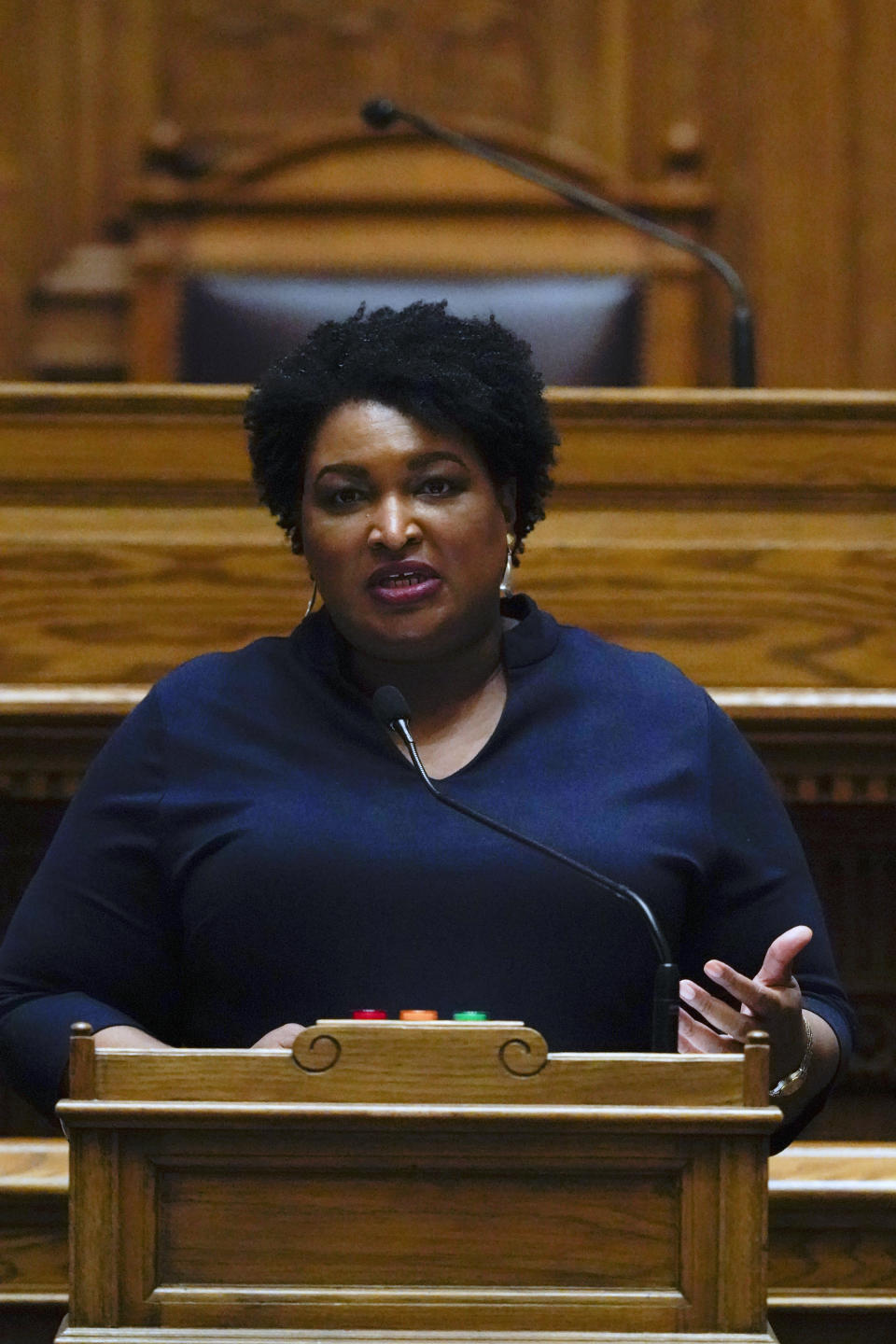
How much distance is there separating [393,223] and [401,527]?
6.00ft

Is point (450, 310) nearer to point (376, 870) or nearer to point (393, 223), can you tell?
point (393, 223)

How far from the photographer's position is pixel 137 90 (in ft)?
10.5

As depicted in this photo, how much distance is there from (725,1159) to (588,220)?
7.59 feet

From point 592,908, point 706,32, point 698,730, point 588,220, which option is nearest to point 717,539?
point 698,730

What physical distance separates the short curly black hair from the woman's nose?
0.22 ft

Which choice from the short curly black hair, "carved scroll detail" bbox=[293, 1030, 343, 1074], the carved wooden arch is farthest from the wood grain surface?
the carved wooden arch

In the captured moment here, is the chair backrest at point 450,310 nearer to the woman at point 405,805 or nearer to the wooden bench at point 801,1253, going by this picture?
the woman at point 405,805

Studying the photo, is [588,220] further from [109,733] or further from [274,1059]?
[274,1059]

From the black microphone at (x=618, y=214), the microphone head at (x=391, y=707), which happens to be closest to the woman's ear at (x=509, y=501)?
the microphone head at (x=391, y=707)

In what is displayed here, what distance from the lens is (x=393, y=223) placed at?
10.00 feet

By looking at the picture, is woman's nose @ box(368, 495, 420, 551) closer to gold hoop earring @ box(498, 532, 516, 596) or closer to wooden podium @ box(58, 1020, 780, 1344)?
gold hoop earring @ box(498, 532, 516, 596)

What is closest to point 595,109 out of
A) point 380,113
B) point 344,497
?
point 380,113

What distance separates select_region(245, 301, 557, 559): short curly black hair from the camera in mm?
1363

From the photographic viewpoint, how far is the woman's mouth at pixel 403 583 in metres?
1.34
